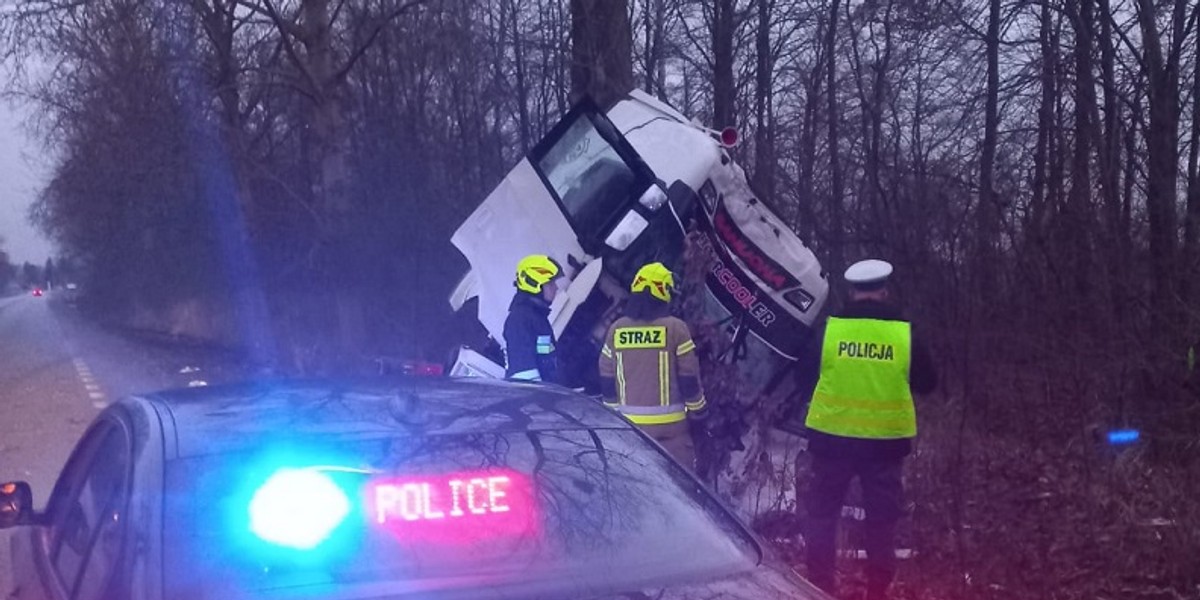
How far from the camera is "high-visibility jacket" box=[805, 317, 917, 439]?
6.16m

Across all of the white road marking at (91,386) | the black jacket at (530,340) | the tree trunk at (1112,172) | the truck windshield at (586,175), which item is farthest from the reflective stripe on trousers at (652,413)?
the white road marking at (91,386)

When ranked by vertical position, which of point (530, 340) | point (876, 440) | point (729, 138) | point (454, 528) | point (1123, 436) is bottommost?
point (1123, 436)

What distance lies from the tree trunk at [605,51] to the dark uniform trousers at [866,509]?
748cm

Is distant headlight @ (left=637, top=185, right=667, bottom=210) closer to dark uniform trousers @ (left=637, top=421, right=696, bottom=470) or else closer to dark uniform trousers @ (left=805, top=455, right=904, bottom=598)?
dark uniform trousers @ (left=637, top=421, right=696, bottom=470)

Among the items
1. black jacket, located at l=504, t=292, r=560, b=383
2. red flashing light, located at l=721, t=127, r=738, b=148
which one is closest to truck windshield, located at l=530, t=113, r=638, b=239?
red flashing light, located at l=721, t=127, r=738, b=148

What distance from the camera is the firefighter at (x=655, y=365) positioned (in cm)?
703

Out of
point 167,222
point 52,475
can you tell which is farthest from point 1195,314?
point 167,222

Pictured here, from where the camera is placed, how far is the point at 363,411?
12.1 feet

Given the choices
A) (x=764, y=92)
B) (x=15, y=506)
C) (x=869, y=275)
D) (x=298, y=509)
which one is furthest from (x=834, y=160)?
(x=298, y=509)

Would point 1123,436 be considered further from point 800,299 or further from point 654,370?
point 654,370

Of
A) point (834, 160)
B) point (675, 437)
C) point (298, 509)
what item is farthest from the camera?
point (834, 160)

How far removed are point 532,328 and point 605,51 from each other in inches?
216

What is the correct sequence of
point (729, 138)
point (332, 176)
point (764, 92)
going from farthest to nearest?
point (332, 176) → point (764, 92) → point (729, 138)

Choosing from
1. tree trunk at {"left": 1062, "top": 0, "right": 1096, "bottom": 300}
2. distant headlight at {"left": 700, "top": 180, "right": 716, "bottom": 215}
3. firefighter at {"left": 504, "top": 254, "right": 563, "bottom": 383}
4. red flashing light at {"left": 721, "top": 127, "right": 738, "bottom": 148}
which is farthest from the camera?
red flashing light at {"left": 721, "top": 127, "right": 738, "bottom": 148}
